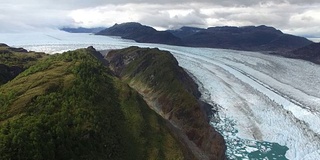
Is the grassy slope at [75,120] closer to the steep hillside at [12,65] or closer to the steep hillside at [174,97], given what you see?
the steep hillside at [12,65]

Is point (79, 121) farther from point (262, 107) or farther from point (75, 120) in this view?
point (262, 107)

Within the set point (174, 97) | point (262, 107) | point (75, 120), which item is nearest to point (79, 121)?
point (75, 120)

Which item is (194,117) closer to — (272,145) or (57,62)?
(272,145)

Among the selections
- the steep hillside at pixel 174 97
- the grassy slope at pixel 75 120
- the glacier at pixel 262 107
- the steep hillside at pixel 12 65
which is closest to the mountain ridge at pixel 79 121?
the grassy slope at pixel 75 120

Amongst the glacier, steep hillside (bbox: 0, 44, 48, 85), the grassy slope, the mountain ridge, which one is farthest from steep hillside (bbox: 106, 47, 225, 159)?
steep hillside (bbox: 0, 44, 48, 85)

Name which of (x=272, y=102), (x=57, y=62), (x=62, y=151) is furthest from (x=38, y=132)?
(x=272, y=102)
